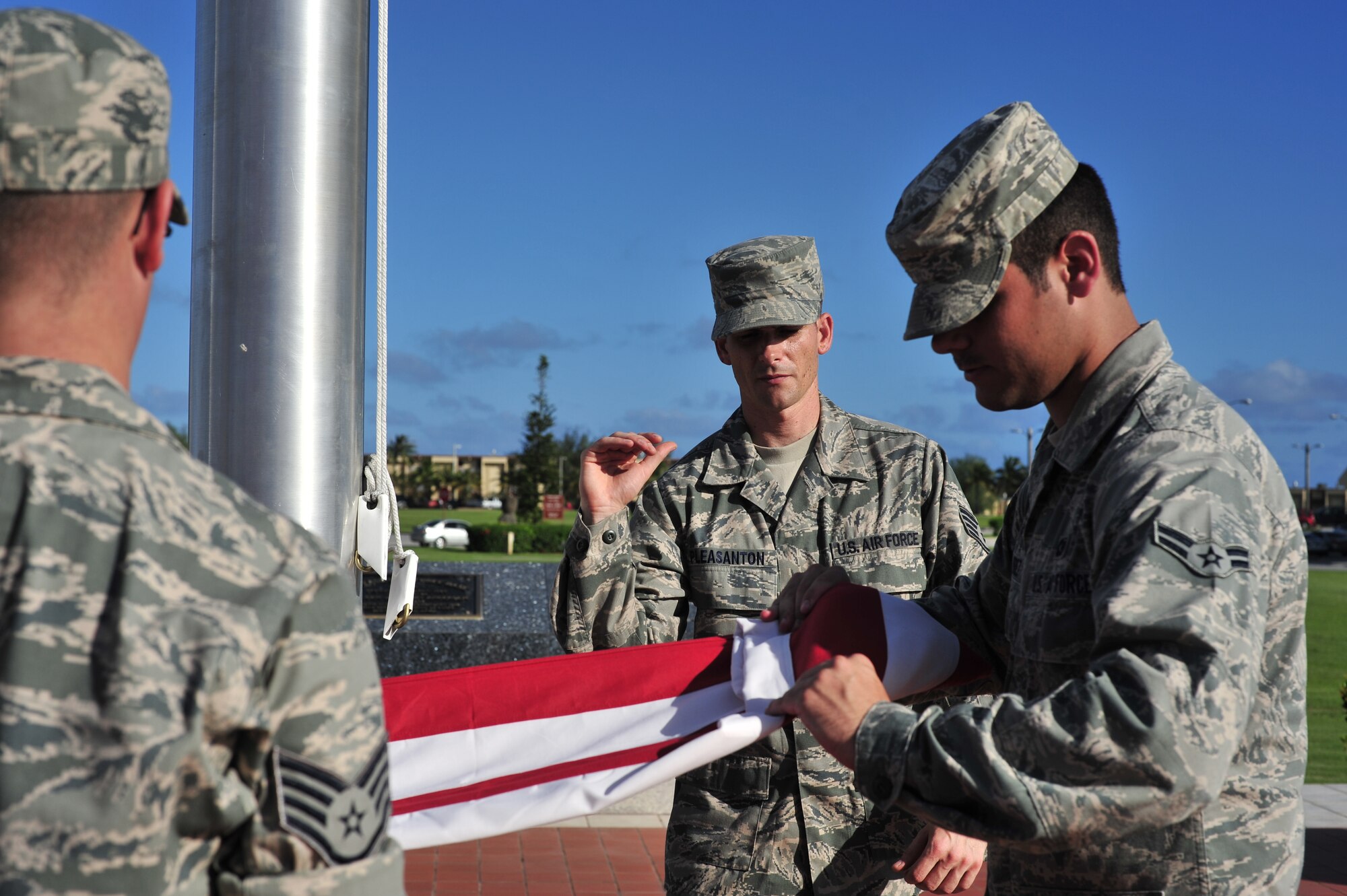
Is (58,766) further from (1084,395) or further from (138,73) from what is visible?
(1084,395)

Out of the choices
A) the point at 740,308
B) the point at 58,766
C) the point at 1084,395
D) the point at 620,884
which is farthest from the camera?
the point at 620,884


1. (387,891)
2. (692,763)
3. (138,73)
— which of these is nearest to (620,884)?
(692,763)

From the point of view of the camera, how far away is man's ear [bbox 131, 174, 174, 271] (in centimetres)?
127

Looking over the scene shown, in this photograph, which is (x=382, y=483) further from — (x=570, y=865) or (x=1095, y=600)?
(x=570, y=865)

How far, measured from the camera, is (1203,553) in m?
1.67

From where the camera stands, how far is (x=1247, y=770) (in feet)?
5.96

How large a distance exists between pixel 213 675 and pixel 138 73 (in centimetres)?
63

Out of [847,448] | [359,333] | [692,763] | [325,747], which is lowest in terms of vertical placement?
[692,763]

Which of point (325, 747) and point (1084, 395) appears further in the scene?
point (1084, 395)

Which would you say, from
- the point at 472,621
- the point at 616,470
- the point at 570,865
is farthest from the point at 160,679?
the point at 472,621

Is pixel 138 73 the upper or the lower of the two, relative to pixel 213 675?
upper

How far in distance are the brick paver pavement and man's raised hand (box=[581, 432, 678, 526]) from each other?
290 cm

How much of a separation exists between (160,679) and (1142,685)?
4.00 feet

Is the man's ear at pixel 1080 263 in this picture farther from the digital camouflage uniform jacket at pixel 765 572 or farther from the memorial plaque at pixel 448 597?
the memorial plaque at pixel 448 597
